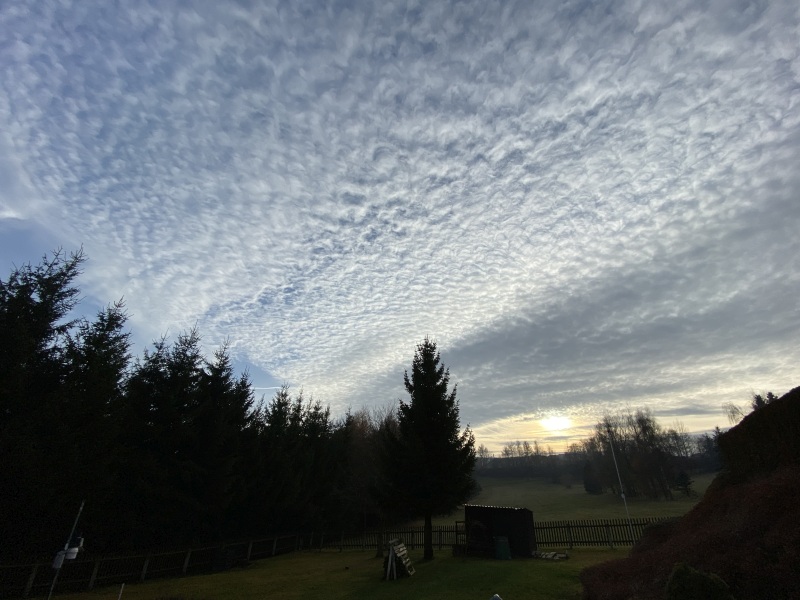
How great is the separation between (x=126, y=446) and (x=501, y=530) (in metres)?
21.9

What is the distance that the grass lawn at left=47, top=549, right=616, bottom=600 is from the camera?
52.9 ft

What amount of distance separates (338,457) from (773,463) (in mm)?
42635

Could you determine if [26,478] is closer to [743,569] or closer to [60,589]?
[60,589]

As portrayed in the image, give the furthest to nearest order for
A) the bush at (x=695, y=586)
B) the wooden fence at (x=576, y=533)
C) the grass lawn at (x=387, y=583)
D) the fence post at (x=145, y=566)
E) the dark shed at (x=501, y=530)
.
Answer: the wooden fence at (x=576, y=533) < the dark shed at (x=501, y=530) < the fence post at (x=145, y=566) < the grass lawn at (x=387, y=583) < the bush at (x=695, y=586)

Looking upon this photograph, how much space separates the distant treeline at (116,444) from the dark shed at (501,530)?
202 inches

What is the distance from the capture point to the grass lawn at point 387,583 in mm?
16109

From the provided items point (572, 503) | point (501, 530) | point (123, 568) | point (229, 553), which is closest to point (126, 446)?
point (123, 568)

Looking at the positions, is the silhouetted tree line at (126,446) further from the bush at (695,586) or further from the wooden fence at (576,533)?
the bush at (695,586)

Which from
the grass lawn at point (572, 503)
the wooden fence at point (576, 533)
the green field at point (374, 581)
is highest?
the grass lawn at point (572, 503)

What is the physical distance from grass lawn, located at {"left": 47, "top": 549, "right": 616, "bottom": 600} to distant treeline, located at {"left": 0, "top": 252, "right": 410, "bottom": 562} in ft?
10.3

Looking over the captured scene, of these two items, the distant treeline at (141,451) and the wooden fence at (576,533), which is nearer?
the distant treeline at (141,451)

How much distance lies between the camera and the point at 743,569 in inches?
348

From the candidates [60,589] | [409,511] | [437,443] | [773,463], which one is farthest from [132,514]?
[773,463]

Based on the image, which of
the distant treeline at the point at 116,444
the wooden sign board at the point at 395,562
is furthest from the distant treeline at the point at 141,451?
the wooden sign board at the point at 395,562
